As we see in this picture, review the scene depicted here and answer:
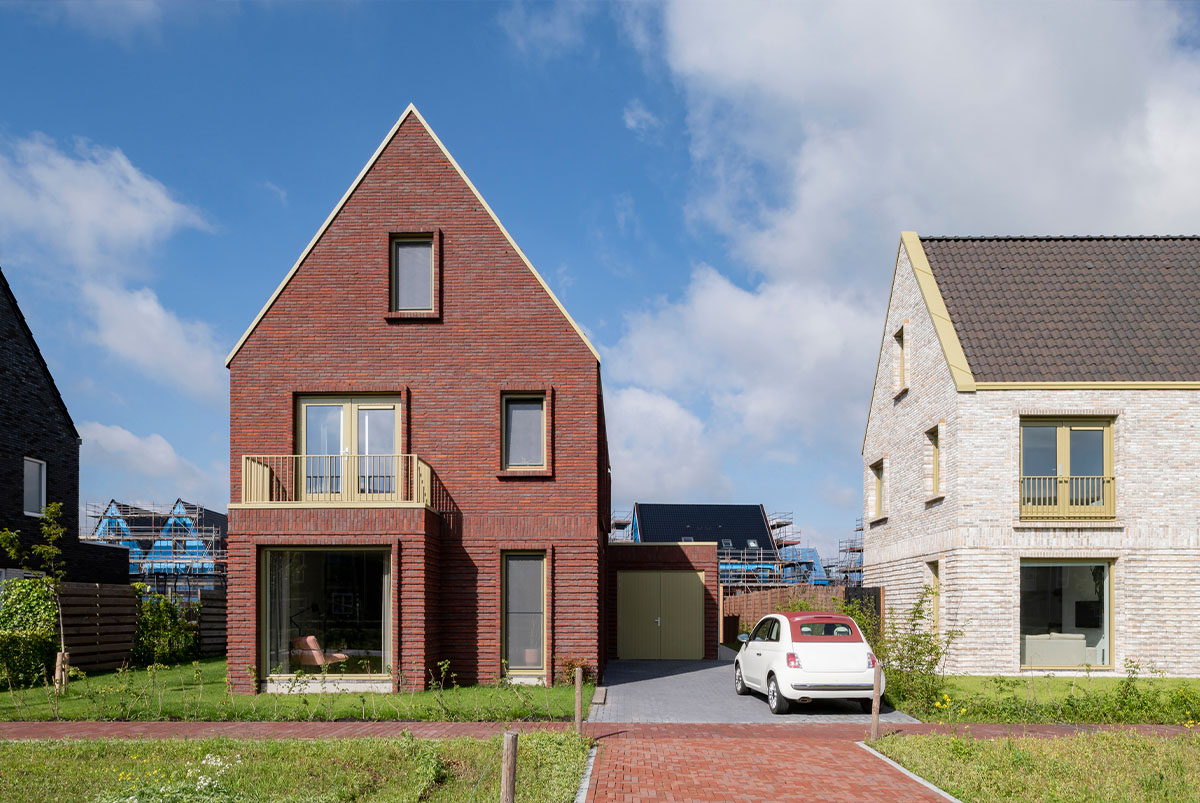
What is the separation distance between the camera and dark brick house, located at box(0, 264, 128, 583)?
22.4 meters

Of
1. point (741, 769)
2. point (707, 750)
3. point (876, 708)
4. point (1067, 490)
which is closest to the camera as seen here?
point (741, 769)

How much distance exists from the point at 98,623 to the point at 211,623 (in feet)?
13.4

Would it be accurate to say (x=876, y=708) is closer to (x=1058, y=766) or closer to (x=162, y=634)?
(x=1058, y=766)

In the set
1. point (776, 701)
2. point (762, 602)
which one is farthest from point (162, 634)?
point (762, 602)

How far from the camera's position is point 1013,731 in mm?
12328

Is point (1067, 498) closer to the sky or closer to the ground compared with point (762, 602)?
closer to the sky

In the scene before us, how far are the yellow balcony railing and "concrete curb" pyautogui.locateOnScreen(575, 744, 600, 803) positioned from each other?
709 cm

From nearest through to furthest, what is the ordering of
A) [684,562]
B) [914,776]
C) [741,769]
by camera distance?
[914,776] < [741,769] < [684,562]

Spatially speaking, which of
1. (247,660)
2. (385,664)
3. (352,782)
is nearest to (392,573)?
(385,664)

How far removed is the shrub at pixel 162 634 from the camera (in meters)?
21.2

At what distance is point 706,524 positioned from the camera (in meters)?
53.5

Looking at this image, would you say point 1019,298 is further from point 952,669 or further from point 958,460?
point 952,669

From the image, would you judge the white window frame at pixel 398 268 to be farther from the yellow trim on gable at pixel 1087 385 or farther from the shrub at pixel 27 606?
the yellow trim on gable at pixel 1087 385

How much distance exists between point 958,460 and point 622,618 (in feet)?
31.9
